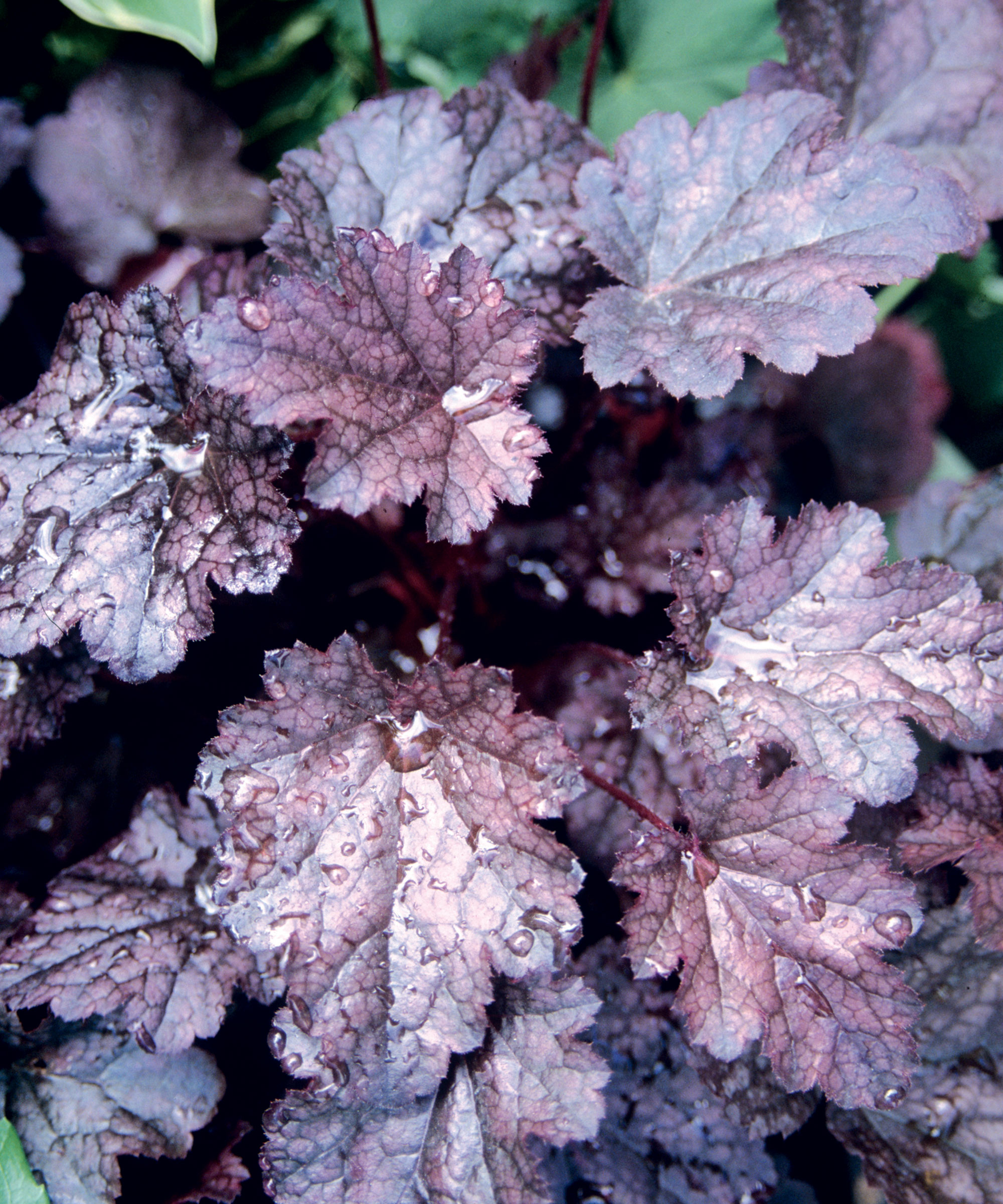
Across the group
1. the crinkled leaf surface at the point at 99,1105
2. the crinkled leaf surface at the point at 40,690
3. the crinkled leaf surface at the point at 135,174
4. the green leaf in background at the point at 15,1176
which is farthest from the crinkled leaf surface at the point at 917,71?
the green leaf in background at the point at 15,1176

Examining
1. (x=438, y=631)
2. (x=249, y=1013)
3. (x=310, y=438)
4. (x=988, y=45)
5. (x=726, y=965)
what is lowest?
(x=249, y=1013)

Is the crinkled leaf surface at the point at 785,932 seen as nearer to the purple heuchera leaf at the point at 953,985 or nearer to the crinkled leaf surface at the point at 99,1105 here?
the purple heuchera leaf at the point at 953,985

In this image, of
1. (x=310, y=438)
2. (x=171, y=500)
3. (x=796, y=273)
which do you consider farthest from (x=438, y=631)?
(x=796, y=273)

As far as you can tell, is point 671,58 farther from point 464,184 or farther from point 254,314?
point 254,314

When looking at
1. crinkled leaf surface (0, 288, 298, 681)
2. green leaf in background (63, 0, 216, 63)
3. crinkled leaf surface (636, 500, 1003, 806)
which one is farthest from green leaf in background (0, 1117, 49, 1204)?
green leaf in background (63, 0, 216, 63)

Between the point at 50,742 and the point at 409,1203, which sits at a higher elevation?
the point at 50,742

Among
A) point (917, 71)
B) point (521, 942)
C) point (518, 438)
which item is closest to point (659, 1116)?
point (521, 942)

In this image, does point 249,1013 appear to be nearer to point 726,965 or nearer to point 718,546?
point 726,965
